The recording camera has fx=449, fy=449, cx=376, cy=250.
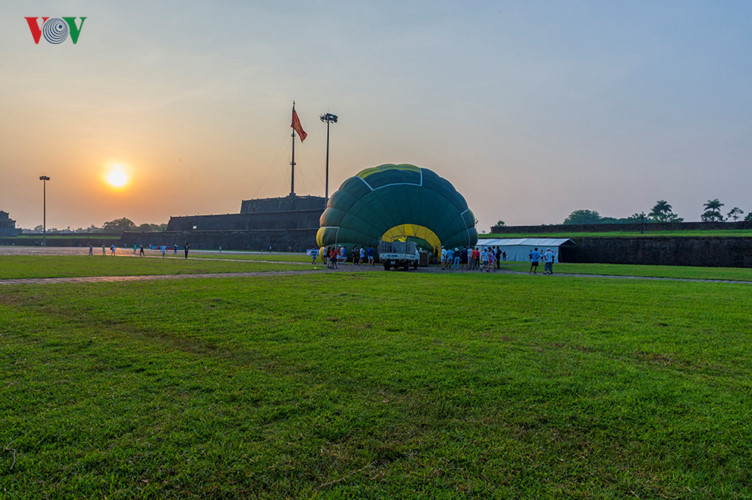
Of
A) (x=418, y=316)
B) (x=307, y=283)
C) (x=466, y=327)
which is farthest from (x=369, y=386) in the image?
(x=307, y=283)

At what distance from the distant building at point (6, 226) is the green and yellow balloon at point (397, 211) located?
410ft

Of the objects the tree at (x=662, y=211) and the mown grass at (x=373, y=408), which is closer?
the mown grass at (x=373, y=408)

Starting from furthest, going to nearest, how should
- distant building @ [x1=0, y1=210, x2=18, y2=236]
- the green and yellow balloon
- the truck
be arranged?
distant building @ [x1=0, y1=210, x2=18, y2=236] < the green and yellow balloon < the truck

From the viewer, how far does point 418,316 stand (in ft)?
30.3

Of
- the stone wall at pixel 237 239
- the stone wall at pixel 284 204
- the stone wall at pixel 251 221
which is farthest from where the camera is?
the stone wall at pixel 284 204

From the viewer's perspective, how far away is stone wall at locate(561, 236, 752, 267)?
39062mm

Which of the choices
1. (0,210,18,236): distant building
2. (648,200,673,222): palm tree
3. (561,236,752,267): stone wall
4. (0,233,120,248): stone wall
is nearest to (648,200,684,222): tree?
(648,200,673,222): palm tree

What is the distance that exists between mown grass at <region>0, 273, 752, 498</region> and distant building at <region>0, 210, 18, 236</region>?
139847 mm

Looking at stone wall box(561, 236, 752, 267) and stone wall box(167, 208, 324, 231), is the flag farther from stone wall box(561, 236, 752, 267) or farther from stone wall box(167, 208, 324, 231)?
stone wall box(561, 236, 752, 267)

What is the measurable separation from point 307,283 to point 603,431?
42.9 feet

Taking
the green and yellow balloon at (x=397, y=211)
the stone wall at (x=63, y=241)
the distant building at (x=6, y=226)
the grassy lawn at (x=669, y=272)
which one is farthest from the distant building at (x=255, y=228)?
the distant building at (x=6, y=226)

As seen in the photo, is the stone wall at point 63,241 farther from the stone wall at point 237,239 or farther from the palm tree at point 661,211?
the palm tree at point 661,211

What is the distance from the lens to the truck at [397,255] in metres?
25.2

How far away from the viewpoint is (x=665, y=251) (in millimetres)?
42156
